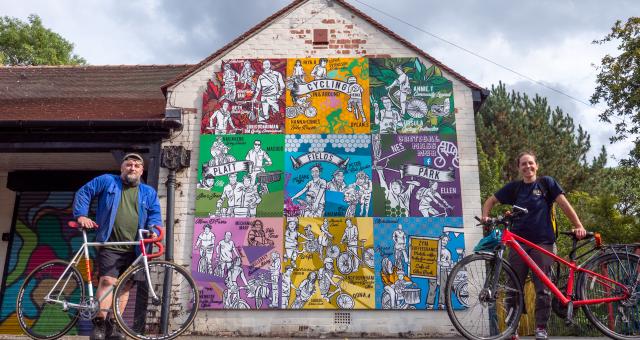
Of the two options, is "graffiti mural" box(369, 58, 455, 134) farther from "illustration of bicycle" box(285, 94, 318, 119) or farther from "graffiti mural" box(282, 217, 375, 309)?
"graffiti mural" box(282, 217, 375, 309)

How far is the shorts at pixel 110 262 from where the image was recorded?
4.46m

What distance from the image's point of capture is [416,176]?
7164 millimetres

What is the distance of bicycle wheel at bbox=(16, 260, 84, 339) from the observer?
4.23 meters

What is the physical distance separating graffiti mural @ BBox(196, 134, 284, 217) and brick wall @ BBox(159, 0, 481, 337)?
0.22m

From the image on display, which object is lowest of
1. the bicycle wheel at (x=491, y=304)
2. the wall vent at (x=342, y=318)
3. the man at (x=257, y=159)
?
the wall vent at (x=342, y=318)

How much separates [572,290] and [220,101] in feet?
18.7

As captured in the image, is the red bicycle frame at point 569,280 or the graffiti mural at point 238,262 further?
the graffiti mural at point 238,262

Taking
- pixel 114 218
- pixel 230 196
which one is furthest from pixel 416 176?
pixel 114 218

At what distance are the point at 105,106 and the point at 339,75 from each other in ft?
14.1

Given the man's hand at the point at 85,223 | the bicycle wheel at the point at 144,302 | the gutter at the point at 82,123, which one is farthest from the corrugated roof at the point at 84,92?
the bicycle wheel at the point at 144,302

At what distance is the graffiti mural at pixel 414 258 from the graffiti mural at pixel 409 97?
152cm

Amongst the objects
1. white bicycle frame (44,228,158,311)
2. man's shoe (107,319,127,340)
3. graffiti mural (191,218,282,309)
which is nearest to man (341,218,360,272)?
graffiti mural (191,218,282,309)

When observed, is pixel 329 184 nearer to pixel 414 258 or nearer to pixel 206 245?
pixel 414 258

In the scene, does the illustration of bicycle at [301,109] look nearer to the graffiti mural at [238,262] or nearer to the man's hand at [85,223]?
the graffiti mural at [238,262]
